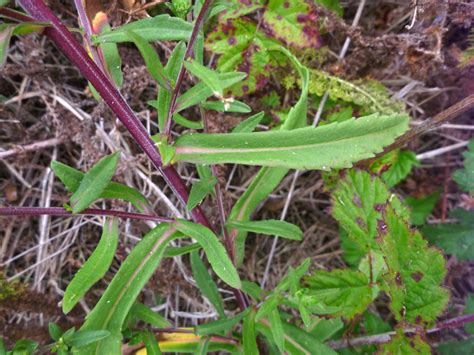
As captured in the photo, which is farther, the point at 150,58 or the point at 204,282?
the point at 204,282

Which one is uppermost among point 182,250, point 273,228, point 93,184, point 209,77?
point 209,77

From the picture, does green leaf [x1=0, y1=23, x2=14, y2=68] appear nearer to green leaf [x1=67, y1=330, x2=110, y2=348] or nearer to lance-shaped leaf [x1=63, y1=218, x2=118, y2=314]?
lance-shaped leaf [x1=63, y1=218, x2=118, y2=314]

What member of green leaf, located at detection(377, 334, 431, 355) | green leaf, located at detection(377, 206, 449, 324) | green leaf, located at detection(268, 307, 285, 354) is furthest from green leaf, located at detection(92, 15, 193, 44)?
green leaf, located at detection(377, 334, 431, 355)

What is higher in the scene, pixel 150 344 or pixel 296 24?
pixel 296 24

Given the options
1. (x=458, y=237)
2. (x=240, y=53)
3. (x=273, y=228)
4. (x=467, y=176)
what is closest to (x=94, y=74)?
(x=273, y=228)

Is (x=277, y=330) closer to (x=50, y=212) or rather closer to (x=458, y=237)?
(x=50, y=212)

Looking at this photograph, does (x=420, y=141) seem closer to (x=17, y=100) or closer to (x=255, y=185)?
(x=255, y=185)
